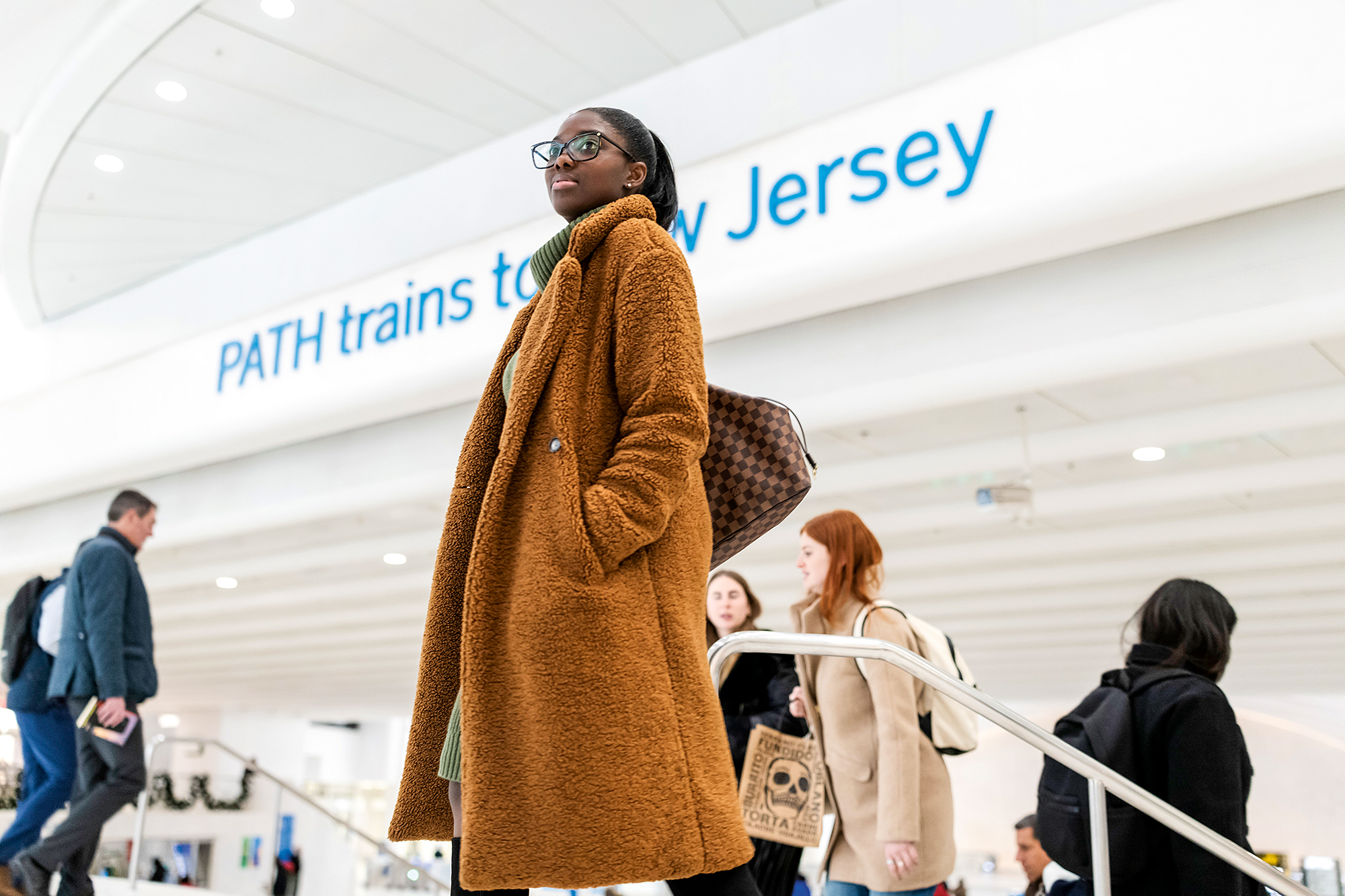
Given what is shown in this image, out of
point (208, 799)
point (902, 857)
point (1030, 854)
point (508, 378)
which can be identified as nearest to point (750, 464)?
point (508, 378)

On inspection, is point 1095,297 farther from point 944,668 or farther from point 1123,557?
point 1123,557

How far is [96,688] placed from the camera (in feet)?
12.8

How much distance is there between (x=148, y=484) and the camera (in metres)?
10.1

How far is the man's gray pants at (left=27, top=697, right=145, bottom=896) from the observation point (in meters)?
3.75

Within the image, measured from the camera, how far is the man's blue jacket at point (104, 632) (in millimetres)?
3844

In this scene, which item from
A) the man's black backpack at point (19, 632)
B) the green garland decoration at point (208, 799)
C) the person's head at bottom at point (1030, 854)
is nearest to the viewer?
the man's black backpack at point (19, 632)

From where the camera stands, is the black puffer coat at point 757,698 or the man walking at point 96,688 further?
the man walking at point 96,688

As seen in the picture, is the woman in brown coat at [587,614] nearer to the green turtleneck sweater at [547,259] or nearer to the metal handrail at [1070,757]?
the green turtleneck sweater at [547,259]

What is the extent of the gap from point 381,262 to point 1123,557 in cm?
739

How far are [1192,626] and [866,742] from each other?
90cm

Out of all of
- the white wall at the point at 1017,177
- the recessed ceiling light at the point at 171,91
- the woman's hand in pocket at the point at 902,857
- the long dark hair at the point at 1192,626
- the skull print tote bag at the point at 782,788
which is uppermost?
the recessed ceiling light at the point at 171,91

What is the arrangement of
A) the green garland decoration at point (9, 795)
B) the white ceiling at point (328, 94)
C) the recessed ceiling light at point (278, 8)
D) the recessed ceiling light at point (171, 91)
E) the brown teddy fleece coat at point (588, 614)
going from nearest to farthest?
1. the brown teddy fleece coat at point (588, 614)
2. the recessed ceiling light at point (278, 8)
3. the white ceiling at point (328, 94)
4. the recessed ceiling light at point (171, 91)
5. the green garland decoration at point (9, 795)

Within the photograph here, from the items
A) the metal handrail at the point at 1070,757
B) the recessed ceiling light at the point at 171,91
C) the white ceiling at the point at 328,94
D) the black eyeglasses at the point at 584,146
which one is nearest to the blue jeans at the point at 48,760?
the metal handrail at the point at 1070,757

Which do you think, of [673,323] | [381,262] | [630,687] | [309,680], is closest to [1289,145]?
[673,323]
